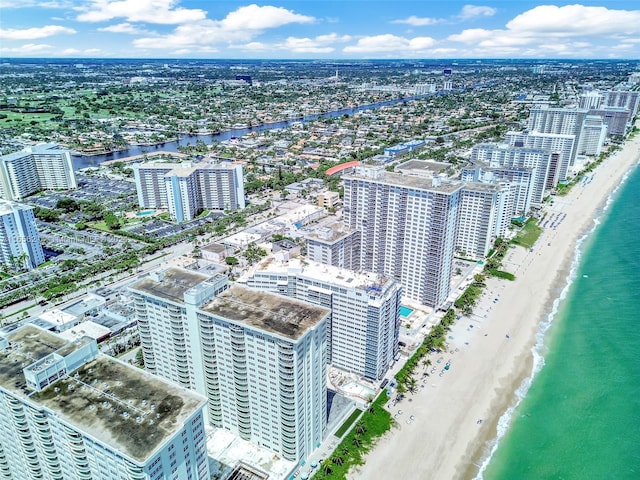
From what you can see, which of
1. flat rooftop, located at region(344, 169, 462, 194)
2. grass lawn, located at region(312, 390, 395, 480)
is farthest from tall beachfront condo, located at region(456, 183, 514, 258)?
grass lawn, located at region(312, 390, 395, 480)

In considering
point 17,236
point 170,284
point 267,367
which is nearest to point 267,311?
point 267,367

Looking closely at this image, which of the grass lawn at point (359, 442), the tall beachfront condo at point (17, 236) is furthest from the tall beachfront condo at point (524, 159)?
the tall beachfront condo at point (17, 236)

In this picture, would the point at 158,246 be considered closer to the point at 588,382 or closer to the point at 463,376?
the point at 463,376

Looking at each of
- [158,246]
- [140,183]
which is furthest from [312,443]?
[140,183]

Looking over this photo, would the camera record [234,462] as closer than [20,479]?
No

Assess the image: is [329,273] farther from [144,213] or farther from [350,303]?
[144,213]

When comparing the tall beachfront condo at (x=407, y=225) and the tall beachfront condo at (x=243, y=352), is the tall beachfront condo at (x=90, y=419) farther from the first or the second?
the tall beachfront condo at (x=407, y=225)
